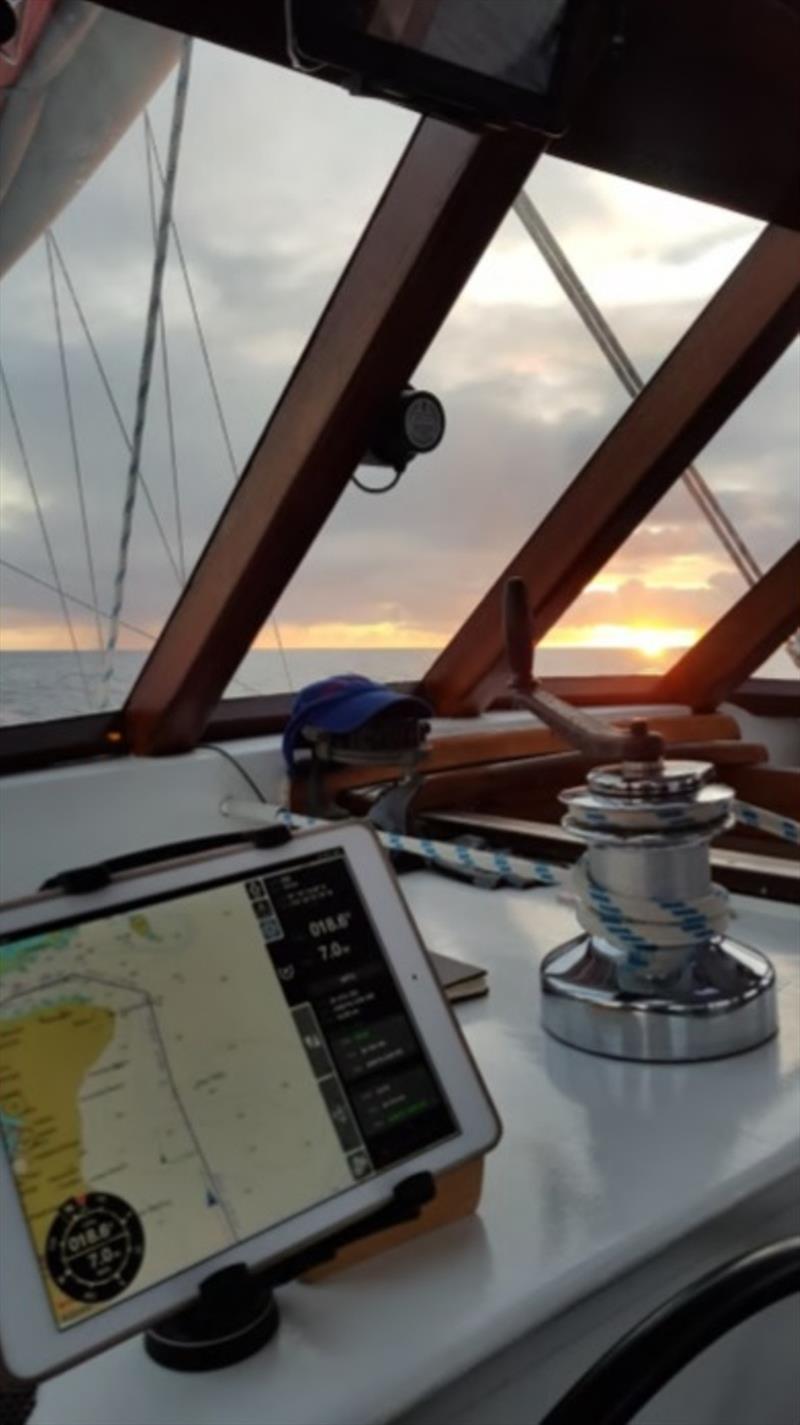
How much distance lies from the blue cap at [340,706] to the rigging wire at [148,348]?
533mm

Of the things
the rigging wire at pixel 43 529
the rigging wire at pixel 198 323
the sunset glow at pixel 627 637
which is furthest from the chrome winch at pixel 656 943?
the sunset glow at pixel 627 637

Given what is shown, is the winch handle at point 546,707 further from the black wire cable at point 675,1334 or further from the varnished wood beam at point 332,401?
the varnished wood beam at point 332,401

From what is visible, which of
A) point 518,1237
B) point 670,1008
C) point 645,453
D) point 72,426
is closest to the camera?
point 518,1237

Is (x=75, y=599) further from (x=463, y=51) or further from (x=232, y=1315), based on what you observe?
(x=232, y=1315)

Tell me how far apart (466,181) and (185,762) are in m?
1.17

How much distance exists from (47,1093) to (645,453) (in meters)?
2.22

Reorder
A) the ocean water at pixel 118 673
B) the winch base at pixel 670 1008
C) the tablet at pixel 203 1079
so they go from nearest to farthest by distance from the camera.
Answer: the tablet at pixel 203 1079 < the winch base at pixel 670 1008 < the ocean water at pixel 118 673

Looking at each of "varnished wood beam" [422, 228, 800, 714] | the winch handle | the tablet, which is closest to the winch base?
the winch handle

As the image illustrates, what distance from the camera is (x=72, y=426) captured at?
1.94 m

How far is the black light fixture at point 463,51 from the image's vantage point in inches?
39.5

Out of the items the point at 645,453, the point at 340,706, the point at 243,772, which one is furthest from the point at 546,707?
the point at 645,453

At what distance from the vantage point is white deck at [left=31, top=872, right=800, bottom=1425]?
1.71ft

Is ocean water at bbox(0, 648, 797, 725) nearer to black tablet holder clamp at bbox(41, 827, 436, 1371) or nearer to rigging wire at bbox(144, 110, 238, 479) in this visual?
rigging wire at bbox(144, 110, 238, 479)

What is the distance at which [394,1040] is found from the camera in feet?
2.06
